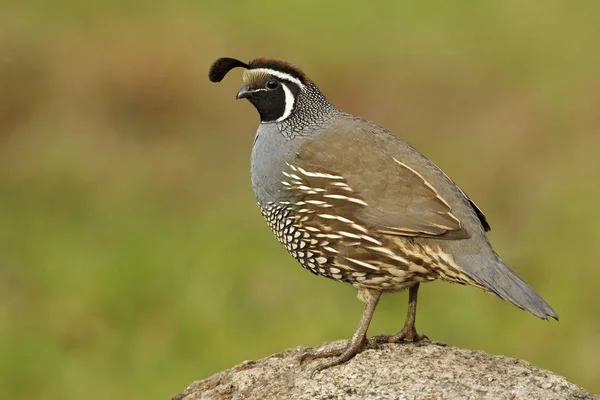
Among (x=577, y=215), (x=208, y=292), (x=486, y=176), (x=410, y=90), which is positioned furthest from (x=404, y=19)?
(x=208, y=292)

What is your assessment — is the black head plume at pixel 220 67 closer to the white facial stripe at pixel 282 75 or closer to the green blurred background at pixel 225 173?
the white facial stripe at pixel 282 75

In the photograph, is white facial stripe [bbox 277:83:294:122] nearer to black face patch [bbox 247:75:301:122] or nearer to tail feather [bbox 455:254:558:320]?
black face patch [bbox 247:75:301:122]

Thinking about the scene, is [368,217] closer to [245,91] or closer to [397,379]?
[397,379]

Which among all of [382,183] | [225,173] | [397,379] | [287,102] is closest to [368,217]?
[382,183]

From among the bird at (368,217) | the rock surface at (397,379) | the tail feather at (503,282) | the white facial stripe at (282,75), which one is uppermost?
the white facial stripe at (282,75)

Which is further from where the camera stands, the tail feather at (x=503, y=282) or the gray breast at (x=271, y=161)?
the gray breast at (x=271, y=161)

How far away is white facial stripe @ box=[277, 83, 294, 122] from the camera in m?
5.83

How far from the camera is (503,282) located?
4.99m

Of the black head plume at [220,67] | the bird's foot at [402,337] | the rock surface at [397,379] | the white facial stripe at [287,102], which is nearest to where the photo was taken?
the rock surface at [397,379]

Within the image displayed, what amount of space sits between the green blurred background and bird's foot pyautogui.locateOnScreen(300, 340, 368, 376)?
362cm

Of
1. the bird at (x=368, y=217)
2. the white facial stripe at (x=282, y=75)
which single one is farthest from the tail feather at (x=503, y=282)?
the white facial stripe at (x=282, y=75)

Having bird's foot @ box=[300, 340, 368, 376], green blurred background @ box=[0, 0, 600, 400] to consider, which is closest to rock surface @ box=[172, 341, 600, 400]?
bird's foot @ box=[300, 340, 368, 376]

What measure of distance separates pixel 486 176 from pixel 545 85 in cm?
316

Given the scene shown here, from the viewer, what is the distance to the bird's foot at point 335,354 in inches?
200
